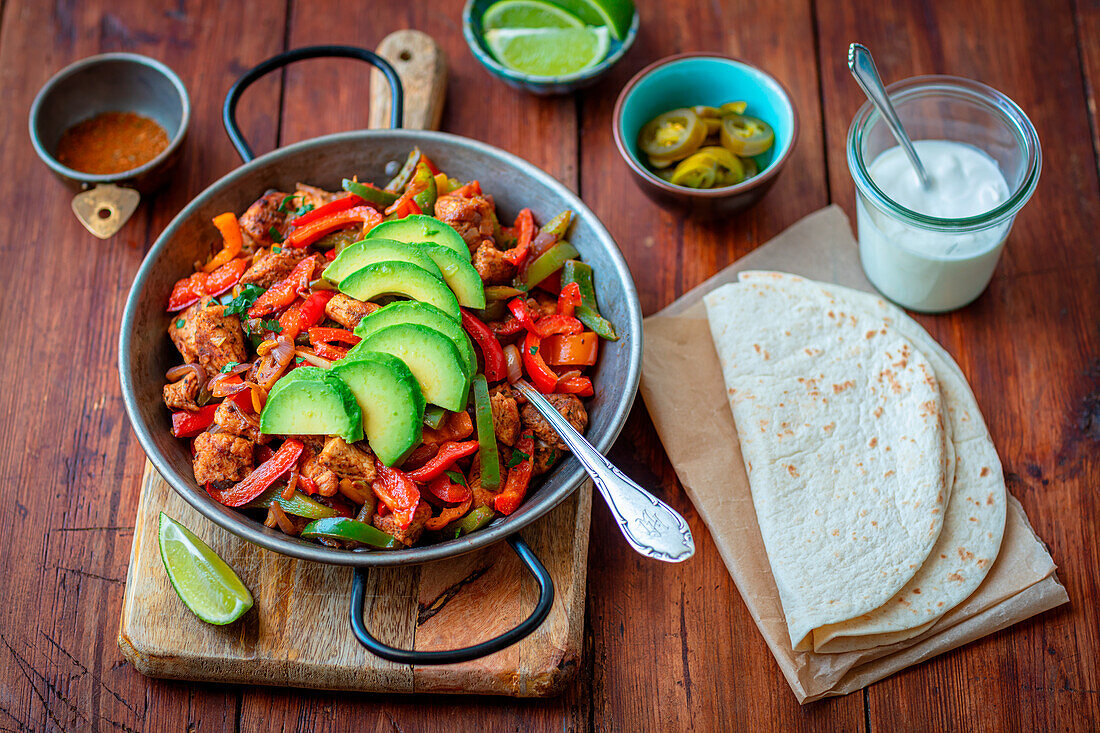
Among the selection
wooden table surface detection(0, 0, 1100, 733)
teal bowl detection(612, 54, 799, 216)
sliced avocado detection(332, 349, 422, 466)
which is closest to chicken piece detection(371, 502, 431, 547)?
sliced avocado detection(332, 349, 422, 466)

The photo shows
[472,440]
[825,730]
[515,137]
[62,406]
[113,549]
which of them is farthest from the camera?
[515,137]

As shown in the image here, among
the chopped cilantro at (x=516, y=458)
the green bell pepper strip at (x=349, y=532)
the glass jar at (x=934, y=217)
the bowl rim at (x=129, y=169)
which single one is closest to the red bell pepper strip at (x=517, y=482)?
the chopped cilantro at (x=516, y=458)

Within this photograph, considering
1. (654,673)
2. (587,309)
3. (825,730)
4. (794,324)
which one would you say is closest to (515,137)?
(587,309)

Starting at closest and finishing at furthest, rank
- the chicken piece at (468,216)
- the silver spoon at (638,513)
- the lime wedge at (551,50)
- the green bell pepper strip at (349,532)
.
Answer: the silver spoon at (638,513) < the green bell pepper strip at (349,532) < the chicken piece at (468,216) < the lime wedge at (551,50)

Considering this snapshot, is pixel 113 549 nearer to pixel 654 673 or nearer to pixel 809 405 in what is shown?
pixel 654 673

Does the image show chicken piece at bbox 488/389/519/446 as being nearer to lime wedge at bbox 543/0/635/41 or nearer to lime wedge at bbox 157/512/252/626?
lime wedge at bbox 157/512/252/626

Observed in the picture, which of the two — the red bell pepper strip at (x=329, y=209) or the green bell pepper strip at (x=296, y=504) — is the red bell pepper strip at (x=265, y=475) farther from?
the red bell pepper strip at (x=329, y=209)
